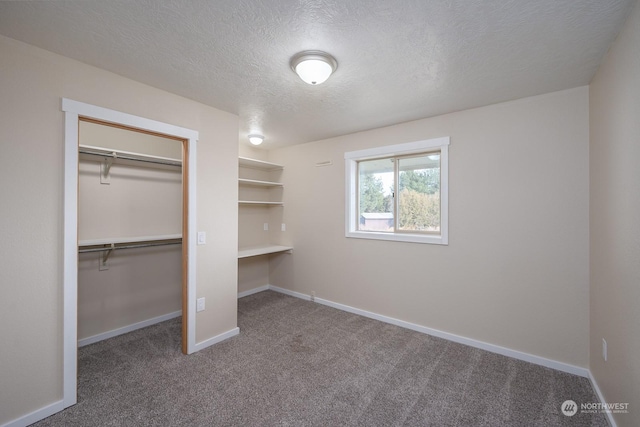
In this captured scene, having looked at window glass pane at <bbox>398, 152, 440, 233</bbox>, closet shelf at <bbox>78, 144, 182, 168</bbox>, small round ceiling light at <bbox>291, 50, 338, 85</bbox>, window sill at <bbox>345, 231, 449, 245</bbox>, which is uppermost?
small round ceiling light at <bbox>291, 50, 338, 85</bbox>

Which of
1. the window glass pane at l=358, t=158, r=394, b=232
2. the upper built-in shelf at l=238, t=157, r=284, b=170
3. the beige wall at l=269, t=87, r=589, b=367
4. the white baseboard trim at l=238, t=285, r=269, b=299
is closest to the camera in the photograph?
the beige wall at l=269, t=87, r=589, b=367

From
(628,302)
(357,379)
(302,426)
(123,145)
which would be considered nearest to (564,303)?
(628,302)

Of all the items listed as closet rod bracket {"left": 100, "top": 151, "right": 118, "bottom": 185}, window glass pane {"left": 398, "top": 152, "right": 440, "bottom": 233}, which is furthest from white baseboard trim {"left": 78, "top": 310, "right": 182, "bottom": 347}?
window glass pane {"left": 398, "top": 152, "right": 440, "bottom": 233}

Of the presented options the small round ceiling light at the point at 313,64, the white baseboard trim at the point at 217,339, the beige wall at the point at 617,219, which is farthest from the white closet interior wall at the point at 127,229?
the beige wall at the point at 617,219

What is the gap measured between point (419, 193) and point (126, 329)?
12.5 ft

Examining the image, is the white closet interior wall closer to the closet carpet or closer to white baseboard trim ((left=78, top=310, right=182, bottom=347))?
white baseboard trim ((left=78, top=310, right=182, bottom=347))

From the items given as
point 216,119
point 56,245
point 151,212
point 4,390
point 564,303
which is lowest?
point 4,390

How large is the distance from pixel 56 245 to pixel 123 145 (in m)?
1.62

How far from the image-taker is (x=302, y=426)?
1.76 meters

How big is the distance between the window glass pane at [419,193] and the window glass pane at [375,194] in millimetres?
154

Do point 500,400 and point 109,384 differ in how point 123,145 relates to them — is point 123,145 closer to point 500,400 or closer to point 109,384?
point 109,384

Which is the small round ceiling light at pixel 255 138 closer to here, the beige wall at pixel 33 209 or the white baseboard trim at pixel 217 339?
the beige wall at pixel 33 209

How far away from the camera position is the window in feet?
10.2

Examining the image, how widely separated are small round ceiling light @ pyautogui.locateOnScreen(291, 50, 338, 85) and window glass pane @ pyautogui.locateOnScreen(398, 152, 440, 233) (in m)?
1.78
